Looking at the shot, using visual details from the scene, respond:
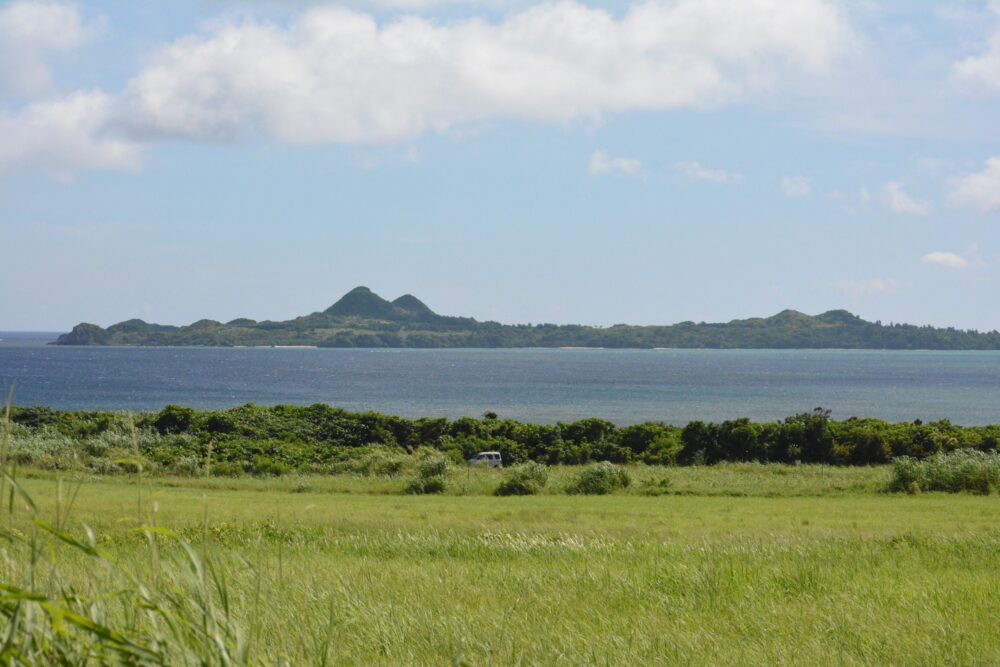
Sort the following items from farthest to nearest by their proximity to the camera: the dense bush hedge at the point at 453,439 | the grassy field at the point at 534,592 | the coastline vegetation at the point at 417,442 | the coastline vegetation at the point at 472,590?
the dense bush hedge at the point at 453,439 → the coastline vegetation at the point at 417,442 → the grassy field at the point at 534,592 → the coastline vegetation at the point at 472,590

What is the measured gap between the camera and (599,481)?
29984 millimetres

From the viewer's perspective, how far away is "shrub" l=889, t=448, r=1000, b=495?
2825cm

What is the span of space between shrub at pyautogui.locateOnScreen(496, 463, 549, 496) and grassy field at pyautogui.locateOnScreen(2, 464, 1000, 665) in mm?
13210

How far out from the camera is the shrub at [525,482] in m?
29.8

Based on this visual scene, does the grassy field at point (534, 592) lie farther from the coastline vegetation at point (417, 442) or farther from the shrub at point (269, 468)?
the shrub at point (269, 468)

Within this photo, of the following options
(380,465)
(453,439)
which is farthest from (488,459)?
(380,465)

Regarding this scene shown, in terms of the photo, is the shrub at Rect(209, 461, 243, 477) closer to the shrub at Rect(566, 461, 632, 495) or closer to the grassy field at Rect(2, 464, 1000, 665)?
the shrub at Rect(566, 461, 632, 495)

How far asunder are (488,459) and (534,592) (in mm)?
38407

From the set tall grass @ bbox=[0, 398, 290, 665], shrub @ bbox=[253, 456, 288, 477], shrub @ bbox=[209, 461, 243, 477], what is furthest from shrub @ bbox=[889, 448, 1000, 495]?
tall grass @ bbox=[0, 398, 290, 665]

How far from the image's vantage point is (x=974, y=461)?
2912 centimetres

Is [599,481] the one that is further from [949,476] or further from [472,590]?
[472,590]

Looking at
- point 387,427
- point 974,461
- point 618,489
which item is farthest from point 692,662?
point 387,427

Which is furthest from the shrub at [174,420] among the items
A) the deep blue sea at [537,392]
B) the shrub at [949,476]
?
the deep blue sea at [537,392]

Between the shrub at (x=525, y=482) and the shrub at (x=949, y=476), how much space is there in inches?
425
